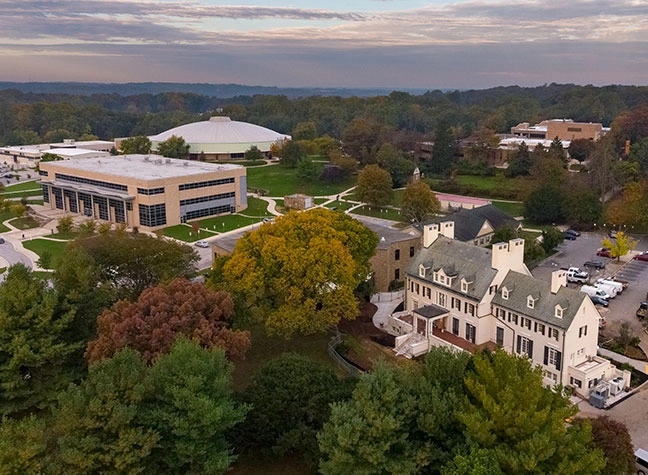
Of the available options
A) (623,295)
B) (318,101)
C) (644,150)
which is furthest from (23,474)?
(318,101)

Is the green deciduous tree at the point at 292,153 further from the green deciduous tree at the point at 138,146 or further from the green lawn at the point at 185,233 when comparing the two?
the green lawn at the point at 185,233

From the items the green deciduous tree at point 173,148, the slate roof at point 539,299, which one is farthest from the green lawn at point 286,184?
the slate roof at point 539,299

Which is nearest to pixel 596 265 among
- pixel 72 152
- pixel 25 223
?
pixel 25 223

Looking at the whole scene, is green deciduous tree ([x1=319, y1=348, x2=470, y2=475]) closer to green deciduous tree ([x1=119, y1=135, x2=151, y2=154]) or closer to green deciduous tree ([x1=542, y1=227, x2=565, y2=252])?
green deciduous tree ([x1=542, y1=227, x2=565, y2=252])

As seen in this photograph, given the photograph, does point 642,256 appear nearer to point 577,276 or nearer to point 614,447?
point 577,276

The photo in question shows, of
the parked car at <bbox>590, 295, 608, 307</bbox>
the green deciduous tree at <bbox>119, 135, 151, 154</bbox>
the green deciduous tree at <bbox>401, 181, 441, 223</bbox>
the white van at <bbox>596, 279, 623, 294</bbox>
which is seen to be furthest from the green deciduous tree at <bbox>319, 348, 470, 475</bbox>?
the green deciduous tree at <bbox>119, 135, 151, 154</bbox>

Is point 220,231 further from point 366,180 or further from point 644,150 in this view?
point 644,150
